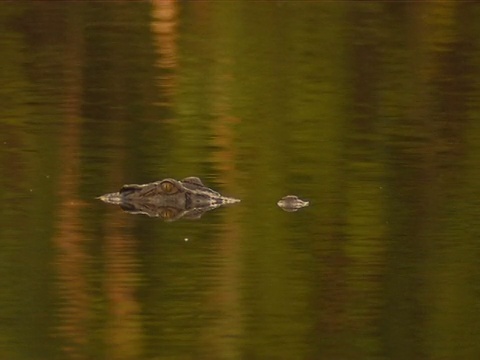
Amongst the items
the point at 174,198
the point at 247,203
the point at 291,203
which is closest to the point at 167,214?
the point at 174,198

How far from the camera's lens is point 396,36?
30047 millimetres

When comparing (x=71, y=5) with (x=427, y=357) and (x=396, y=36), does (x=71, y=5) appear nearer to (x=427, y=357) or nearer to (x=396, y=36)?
(x=396, y=36)

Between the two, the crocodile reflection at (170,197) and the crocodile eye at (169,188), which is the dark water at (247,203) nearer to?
the crocodile reflection at (170,197)

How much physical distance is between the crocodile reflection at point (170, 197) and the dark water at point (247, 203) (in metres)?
0.30

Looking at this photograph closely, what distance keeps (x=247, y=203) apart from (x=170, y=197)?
668mm

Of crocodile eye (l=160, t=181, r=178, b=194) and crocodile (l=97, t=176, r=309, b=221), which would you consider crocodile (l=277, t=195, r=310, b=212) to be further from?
crocodile eye (l=160, t=181, r=178, b=194)

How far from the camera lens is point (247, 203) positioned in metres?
14.8

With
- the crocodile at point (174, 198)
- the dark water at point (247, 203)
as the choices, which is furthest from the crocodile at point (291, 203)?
the dark water at point (247, 203)

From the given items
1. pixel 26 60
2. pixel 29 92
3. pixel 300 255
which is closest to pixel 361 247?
pixel 300 255

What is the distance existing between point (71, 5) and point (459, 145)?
62.0 feet

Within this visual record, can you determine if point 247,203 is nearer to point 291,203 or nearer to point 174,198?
point 291,203

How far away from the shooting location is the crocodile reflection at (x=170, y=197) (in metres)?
14.7

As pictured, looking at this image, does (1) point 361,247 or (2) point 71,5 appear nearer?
(1) point 361,247

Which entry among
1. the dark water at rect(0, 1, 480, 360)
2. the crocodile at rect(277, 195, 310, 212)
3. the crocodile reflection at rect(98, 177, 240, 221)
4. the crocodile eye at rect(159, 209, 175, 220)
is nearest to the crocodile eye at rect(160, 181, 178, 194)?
the crocodile reflection at rect(98, 177, 240, 221)
